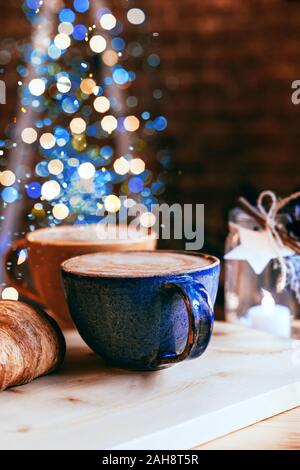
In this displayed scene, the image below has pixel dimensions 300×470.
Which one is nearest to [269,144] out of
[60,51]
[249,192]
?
[249,192]

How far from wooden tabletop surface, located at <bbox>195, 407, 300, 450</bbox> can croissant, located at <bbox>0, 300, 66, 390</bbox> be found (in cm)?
19

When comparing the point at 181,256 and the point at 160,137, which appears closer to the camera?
the point at 181,256

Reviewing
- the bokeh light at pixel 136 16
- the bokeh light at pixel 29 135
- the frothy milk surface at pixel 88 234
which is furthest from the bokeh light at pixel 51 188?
the bokeh light at pixel 136 16

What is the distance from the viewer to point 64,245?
0.81 metres

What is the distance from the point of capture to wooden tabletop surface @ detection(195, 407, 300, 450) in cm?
55

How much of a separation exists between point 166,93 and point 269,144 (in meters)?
0.29

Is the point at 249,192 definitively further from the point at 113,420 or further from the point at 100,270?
the point at 113,420

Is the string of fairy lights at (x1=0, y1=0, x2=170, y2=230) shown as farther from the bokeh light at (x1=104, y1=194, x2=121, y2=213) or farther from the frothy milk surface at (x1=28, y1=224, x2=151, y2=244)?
the frothy milk surface at (x1=28, y1=224, x2=151, y2=244)

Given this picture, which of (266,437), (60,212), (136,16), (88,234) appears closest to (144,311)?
(266,437)

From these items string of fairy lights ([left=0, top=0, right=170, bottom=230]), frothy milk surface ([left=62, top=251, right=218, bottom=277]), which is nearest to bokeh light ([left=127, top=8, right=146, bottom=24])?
string of fairy lights ([left=0, top=0, right=170, bottom=230])

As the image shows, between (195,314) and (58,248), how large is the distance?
275 millimetres

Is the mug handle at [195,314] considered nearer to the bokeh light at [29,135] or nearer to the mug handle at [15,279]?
the mug handle at [15,279]

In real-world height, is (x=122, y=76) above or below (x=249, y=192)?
above

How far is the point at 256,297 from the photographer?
89 centimetres
